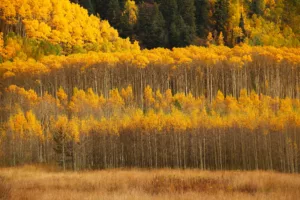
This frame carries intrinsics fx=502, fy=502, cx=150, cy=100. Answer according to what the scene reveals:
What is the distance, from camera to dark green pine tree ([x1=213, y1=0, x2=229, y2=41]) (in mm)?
156625

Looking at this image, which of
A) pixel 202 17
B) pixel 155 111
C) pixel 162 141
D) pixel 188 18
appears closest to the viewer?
pixel 162 141

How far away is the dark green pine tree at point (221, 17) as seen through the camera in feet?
514

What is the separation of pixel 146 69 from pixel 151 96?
532 inches

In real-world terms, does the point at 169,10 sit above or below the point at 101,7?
below

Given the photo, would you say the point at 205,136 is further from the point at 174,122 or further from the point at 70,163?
the point at 70,163

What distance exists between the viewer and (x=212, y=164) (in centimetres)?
6581

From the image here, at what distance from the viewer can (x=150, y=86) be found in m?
103

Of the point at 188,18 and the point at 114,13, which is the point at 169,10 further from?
the point at 114,13

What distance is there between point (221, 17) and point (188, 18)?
34.4 feet

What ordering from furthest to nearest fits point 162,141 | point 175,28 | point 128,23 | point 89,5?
point 89,5
point 128,23
point 175,28
point 162,141

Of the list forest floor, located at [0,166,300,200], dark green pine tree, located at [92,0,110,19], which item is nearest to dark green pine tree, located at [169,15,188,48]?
dark green pine tree, located at [92,0,110,19]

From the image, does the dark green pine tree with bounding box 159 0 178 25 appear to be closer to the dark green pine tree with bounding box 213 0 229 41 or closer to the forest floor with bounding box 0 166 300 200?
the dark green pine tree with bounding box 213 0 229 41

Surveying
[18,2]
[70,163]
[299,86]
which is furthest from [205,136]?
[18,2]

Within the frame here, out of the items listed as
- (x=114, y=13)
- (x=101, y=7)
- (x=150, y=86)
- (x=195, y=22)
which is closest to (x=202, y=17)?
(x=195, y=22)
